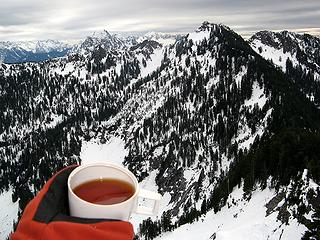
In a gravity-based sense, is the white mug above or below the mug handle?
above

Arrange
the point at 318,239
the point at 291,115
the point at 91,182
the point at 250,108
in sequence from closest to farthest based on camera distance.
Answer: the point at 91,182 < the point at 318,239 < the point at 291,115 < the point at 250,108

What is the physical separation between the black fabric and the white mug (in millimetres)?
90

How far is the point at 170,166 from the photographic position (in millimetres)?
194125

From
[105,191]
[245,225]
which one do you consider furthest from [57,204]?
[245,225]

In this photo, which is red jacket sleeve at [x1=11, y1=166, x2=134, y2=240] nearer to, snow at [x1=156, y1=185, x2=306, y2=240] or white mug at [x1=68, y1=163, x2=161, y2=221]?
white mug at [x1=68, y1=163, x2=161, y2=221]

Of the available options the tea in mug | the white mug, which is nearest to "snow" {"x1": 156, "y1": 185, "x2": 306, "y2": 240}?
the white mug

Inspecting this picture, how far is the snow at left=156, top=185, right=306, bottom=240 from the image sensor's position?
115 feet

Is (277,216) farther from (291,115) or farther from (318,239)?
(291,115)

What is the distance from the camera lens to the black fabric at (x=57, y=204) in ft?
12.1

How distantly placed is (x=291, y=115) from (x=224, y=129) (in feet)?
132

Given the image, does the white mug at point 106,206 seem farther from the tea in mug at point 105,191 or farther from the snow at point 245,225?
the snow at point 245,225

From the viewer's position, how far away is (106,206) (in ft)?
13.1

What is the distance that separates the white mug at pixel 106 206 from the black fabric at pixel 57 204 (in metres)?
0.09

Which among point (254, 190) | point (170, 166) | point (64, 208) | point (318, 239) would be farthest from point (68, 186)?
point (170, 166)
